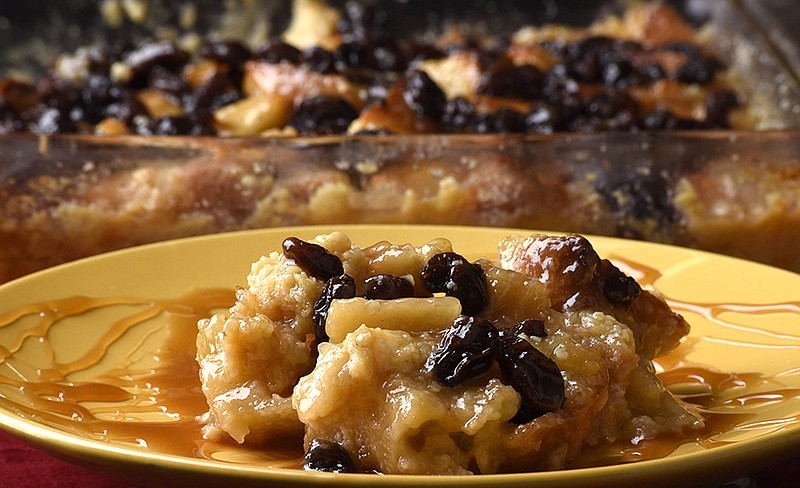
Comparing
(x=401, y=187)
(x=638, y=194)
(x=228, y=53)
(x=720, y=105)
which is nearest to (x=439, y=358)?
(x=401, y=187)

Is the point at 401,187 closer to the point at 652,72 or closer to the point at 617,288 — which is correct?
the point at 617,288

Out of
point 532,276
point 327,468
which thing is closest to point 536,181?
point 532,276

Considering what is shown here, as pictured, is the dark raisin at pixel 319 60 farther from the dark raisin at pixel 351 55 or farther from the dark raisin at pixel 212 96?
the dark raisin at pixel 212 96

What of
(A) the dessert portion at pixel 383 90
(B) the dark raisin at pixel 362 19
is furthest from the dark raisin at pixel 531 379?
(B) the dark raisin at pixel 362 19

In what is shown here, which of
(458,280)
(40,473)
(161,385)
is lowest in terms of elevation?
(40,473)

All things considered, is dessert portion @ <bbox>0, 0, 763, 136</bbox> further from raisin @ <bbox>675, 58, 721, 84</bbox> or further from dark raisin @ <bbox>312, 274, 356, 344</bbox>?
dark raisin @ <bbox>312, 274, 356, 344</bbox>

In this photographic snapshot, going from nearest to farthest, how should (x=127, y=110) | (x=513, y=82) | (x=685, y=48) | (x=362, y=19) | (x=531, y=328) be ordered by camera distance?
1. (x=531, y=328)
2. (x=127, y=110)
3. (x=513, y=82)
4. (x=685, y=48)
5. (x=362, y=19)

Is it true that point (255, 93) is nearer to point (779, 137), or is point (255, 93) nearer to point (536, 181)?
point (536, 181)
